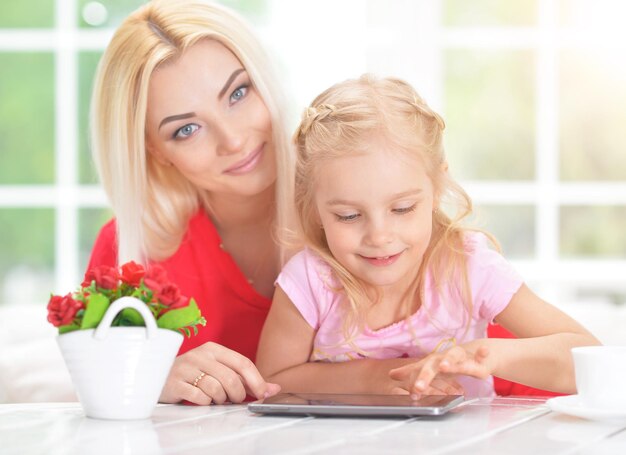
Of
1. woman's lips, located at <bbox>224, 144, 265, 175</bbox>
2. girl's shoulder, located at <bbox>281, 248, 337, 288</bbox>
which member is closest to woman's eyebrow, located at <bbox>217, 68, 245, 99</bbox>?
woman's lips, located at <bbox>224, 144, 265, 175</bbox>

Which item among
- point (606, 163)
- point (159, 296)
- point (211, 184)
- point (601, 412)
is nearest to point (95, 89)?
point (211, 184)

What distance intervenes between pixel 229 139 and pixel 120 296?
2.62 ft

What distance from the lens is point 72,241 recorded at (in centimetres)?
442

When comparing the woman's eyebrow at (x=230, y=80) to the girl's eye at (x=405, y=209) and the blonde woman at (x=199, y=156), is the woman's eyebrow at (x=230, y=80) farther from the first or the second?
the girl's eye at (x=405, y=209)

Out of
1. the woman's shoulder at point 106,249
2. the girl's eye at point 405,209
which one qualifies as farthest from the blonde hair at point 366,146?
the woman's shoulder at point 106,249

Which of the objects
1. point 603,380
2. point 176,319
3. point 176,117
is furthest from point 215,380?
point 176,117

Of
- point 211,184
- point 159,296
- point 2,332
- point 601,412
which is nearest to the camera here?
point 601,412

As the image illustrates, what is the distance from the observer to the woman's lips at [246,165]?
2166 millimetres

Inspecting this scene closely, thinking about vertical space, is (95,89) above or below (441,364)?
above

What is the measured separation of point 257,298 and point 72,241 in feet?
7.56

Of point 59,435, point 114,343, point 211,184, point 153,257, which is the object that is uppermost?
point 211,184

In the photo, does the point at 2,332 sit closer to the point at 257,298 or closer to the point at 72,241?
the point at 257,298

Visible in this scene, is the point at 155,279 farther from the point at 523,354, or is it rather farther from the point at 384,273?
the point at 523,354

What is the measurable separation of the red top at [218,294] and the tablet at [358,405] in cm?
90
